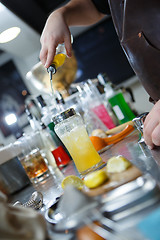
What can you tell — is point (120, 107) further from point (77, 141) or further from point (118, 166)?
point (118, 166)

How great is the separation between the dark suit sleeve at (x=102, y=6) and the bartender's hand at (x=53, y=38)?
27 cm

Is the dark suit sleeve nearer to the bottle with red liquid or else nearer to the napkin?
the bottle with red liquid

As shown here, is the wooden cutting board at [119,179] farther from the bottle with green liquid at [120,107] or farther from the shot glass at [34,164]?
the bottle with green liquid at [120,107]

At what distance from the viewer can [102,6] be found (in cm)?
135

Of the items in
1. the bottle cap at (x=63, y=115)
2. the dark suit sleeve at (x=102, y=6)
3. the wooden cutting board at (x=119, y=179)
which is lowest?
the wooden cutting board at (x=119, y=179)

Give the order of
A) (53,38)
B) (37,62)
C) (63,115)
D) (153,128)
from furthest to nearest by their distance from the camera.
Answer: (37,62) < (53,38) < (63,115) < (153,128)

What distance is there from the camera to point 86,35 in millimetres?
5531

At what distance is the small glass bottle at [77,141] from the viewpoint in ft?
3.07

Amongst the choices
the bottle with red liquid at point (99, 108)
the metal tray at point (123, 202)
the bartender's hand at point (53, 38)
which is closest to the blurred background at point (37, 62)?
the bottle with red liquid at point (99, 108)

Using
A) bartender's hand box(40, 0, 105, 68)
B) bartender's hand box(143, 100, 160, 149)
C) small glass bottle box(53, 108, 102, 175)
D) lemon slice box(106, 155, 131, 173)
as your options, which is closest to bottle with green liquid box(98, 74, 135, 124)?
bartender's hand box(40, 0, 105, 68)

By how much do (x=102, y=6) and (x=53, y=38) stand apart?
1.35 ft

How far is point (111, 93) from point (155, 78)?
72 cm

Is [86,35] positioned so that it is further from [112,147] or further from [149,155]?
[149,155]

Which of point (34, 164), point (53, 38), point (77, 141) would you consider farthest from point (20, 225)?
point (34, 164)
